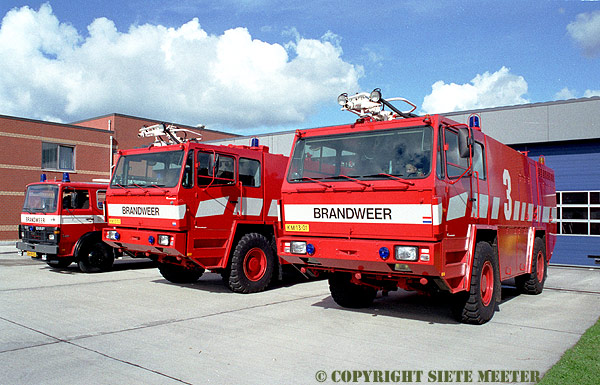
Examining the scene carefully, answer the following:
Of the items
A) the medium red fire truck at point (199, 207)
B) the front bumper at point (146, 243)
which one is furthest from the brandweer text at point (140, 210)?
the front bumper at point (146, 243)

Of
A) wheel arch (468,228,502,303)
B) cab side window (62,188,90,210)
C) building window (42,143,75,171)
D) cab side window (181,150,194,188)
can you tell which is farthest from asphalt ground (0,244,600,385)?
building window (42,143,75,171)

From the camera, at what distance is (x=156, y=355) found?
5.59 metres

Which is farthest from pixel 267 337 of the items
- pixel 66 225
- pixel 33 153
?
pixel 33 153

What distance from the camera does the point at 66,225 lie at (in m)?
12.9

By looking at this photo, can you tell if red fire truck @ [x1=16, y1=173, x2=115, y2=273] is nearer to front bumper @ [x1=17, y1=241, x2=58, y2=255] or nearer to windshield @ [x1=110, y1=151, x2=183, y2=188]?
front bumper @ [x1=17, y1=241, x2=58, y2=255]

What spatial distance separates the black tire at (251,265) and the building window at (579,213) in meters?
10.6

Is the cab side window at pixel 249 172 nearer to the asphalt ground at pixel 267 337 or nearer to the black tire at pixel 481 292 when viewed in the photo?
the asphalt ground at pixel 267 337

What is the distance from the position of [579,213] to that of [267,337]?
1333 cm

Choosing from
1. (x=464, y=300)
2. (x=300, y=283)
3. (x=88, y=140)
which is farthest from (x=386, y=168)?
(x=88, y=140)

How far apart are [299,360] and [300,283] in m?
6.36

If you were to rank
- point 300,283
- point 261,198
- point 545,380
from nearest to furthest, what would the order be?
point 545,380 < point 261,198 < point 300,283

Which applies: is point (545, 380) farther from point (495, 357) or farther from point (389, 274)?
point (389, 274)

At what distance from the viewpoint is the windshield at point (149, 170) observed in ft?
30.5

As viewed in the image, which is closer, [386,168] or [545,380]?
[545,380]
